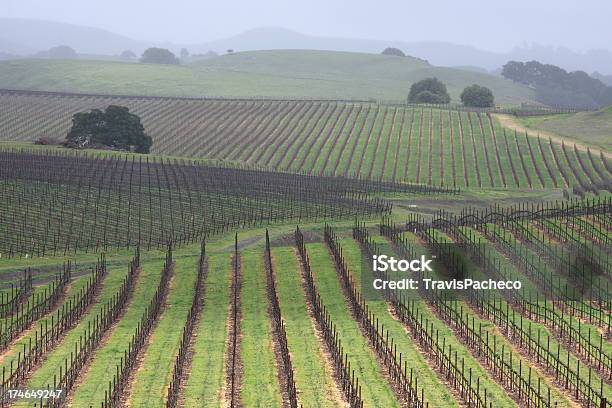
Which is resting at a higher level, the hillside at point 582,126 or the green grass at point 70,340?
the hillside at point 582,126

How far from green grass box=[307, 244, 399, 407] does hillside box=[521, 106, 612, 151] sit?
71.8m

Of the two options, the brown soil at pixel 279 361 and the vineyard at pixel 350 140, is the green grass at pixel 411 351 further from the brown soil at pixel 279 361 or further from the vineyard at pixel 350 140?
the vineyard at pixel 350 140

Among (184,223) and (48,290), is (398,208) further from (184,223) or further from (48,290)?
(48,290)

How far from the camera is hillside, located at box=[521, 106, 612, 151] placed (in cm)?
12409

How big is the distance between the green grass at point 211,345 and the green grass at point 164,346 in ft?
2.63

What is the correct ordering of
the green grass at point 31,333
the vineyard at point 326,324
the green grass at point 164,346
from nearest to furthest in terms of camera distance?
the green grass at point 164,346
the vineyard at point 326,324
the green grass at point 31,333

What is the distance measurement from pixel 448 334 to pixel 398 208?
40.2m

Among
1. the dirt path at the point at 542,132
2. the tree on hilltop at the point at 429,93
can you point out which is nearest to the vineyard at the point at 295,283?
the dirt path at the point at 542,132

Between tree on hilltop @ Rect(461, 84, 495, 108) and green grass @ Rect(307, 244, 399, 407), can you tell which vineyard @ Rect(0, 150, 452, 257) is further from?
tree on hilltop @ Rect(461, 84, 495, 108)

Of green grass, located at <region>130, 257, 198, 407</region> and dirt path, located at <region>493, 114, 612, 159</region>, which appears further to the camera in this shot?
dirt path, located at <region>493, 114, 612, 159</region>

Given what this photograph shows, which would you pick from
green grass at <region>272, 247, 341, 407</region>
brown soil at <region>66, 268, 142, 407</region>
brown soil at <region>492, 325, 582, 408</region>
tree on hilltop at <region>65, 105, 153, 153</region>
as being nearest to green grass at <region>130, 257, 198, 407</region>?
brown soil at <region>66, 268, 142, 407</region>

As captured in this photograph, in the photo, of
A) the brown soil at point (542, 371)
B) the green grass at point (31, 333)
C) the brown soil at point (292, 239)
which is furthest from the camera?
the brown soil at point (292, 239)

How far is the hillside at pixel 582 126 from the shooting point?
124088 mm

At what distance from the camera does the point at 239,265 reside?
5631 centimetres
